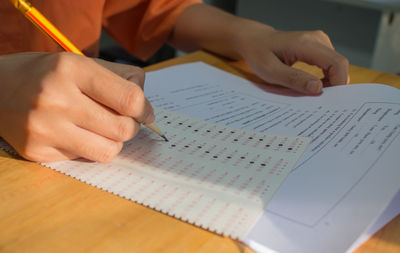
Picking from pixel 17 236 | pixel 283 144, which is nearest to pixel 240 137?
pixel 283 144

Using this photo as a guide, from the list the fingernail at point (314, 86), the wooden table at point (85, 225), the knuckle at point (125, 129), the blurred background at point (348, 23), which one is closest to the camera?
the wooden table at point (85, 225)

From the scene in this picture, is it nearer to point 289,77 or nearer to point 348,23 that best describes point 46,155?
point 289,77

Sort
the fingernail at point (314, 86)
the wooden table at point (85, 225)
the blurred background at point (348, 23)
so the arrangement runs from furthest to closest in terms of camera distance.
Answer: the blurred background at point (348, 23), the fingernail at point (314, 86), the wooden table at point (85, 225)

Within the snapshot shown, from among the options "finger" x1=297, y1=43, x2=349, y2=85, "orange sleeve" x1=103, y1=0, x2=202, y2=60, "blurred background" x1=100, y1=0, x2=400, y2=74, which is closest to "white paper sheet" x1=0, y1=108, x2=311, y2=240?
"finger" x1=297, y1=43, x2=349, y2=85

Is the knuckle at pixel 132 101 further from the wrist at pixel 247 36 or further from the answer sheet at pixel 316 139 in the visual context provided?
the wrist at pixel 247 36

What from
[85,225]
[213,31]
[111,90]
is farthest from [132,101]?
[213,31]

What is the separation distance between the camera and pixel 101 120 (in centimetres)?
42

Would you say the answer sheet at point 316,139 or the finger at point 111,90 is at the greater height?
the finger at point 111,90

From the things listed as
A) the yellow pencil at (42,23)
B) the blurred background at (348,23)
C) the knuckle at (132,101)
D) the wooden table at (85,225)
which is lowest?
the blurred background at (348,23)

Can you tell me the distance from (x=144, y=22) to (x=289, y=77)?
406mm

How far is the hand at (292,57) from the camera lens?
651mm

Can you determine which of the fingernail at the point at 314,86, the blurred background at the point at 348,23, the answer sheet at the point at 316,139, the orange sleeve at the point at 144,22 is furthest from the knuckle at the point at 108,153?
the blurred background at the point at 348,23

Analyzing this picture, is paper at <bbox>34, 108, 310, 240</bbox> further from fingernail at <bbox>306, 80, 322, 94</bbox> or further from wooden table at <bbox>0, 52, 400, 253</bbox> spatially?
fingernail at <bbox>306, 80, 322, 94</bbox>

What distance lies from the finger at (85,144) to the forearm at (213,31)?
424 mm
